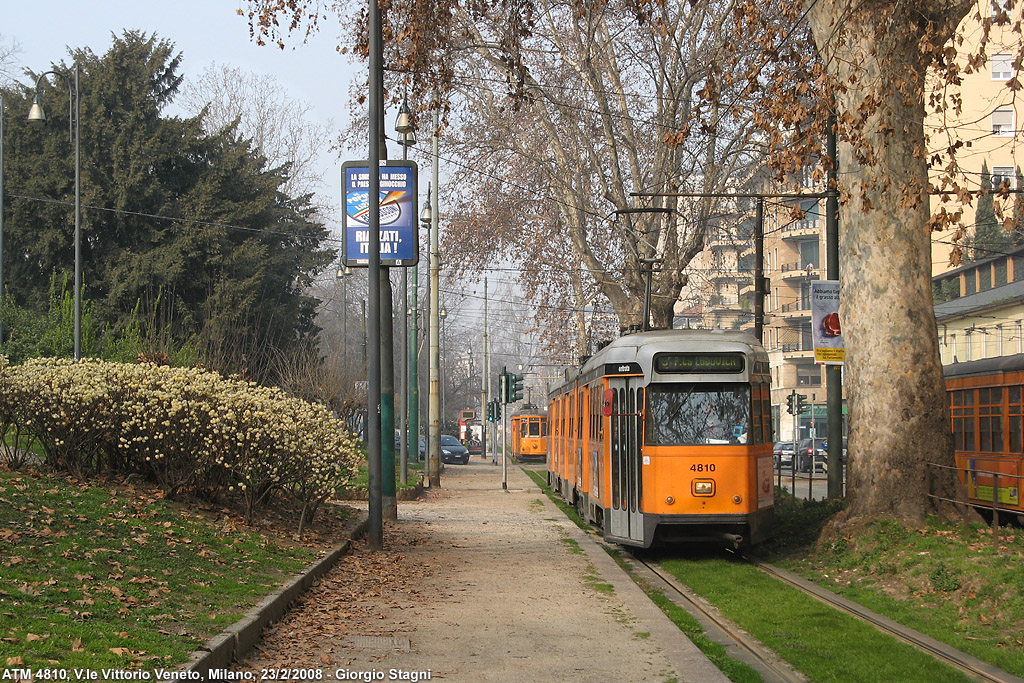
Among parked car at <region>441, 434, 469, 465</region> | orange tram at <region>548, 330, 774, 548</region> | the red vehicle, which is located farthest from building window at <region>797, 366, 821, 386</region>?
orange tram at <region>548, 330, 774, 548</region>

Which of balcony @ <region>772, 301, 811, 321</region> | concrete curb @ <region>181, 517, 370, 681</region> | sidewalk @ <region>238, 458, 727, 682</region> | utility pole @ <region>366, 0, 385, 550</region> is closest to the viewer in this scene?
concrete curb @ <region>181, 517, 370, 681</region>

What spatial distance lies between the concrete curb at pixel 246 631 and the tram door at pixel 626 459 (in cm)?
512

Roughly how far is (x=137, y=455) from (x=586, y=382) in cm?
944

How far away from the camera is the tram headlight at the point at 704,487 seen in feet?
51.3

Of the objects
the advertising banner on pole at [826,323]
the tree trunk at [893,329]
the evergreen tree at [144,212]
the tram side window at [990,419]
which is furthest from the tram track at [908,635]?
the evergreen tree at [144,212]

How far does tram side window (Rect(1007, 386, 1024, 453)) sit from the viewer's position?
19.0m

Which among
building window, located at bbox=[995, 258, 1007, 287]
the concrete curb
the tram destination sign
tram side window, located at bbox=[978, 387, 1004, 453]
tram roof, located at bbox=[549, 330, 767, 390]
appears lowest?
the concrete curb

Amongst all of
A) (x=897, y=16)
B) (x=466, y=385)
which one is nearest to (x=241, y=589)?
(x=897, y=16)

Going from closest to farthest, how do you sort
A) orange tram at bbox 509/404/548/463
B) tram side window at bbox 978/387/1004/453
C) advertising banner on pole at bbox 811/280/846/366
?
advertising banner on pole at bbox 811/280/846/366
tram side window at bbox 978/387/1004/453
orange tram at bbox 509/404/548/463

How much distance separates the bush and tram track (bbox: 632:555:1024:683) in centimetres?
488

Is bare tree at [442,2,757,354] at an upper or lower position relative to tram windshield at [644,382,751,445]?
upper

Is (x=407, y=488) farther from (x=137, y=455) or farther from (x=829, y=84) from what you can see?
(x=829, y=84)

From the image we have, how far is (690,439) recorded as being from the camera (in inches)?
625

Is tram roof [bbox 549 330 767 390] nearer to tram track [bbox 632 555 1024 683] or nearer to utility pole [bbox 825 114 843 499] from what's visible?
tram track [bbox 632 555 1024 683]
